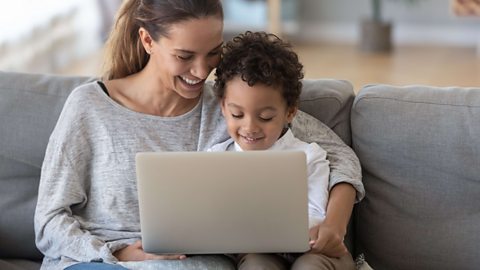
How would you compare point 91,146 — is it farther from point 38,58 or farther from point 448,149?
point 38,58

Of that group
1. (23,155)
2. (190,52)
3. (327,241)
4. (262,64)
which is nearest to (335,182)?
(327,241)

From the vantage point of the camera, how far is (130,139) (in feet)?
6.13

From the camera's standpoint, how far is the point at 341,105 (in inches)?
79.0

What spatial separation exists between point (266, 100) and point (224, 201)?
0.98 ft

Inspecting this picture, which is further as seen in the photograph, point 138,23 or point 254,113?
point 138,23

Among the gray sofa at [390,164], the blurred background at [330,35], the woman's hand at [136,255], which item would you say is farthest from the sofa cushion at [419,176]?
the blurred background at [330,35]

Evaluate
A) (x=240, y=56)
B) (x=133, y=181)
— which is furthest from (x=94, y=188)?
(x=240, y=56)

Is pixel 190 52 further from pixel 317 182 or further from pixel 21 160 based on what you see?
pixel 21 160

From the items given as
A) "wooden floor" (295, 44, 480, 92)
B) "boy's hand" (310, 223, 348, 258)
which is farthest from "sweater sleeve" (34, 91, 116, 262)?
"wooden floor" (295, 44, 480, 92)

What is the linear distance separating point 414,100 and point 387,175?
0.62ft

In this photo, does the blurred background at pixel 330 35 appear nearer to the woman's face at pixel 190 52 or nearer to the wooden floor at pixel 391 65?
the wooden floor at pixel 391 65

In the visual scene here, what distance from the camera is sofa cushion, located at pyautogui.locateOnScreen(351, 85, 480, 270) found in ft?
6.23

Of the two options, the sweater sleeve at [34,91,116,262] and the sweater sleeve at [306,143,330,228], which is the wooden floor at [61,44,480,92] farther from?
the sweater sleeve at [34,91,116,262]

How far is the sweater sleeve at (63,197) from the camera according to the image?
181 cm
